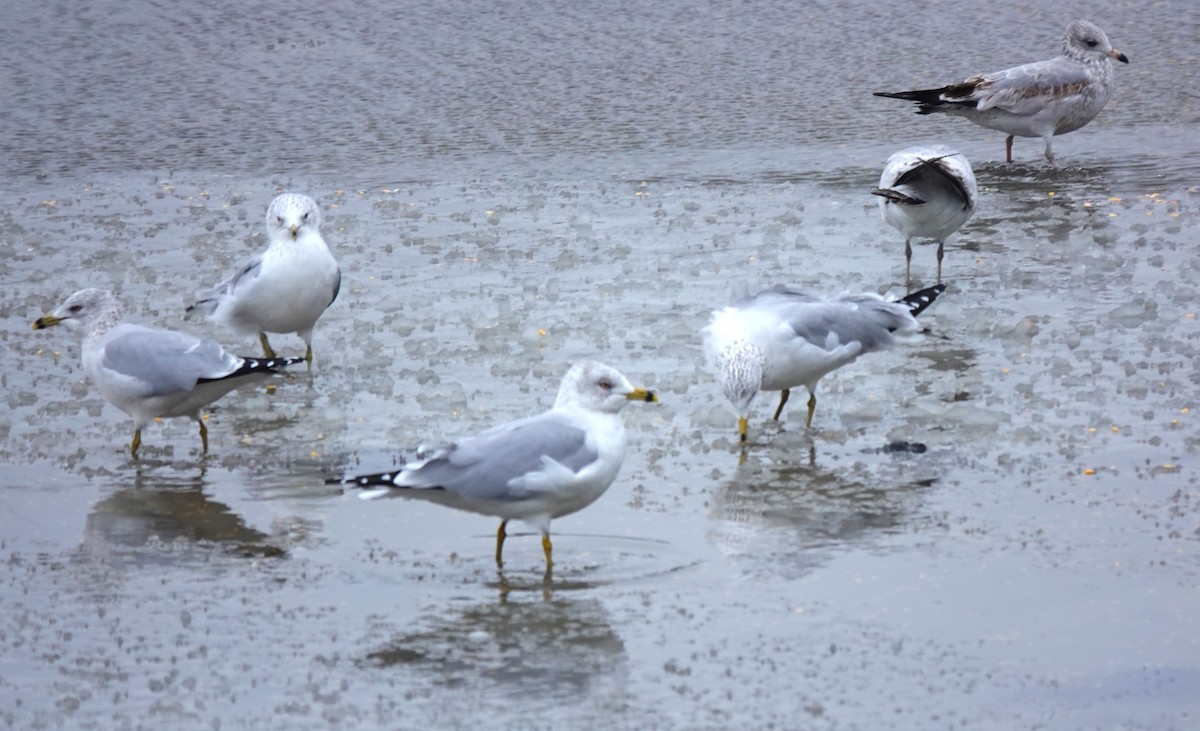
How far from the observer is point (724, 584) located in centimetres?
630

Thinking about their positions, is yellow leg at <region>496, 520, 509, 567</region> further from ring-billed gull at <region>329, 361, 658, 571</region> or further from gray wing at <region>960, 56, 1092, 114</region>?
gray wing at <region>960, 56, 1092, 114</region>

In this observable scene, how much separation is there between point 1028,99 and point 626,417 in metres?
7.55

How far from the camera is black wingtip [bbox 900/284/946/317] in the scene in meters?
9.02

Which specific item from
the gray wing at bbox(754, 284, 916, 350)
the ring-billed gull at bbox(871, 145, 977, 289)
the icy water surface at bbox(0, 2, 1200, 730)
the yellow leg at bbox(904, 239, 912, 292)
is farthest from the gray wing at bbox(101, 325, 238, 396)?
the yellow leg at bbox(904, 239, 912, 292)

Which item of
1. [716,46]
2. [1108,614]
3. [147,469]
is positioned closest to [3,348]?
[147,469]

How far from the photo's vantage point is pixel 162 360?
792cm

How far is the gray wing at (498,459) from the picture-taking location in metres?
6.33

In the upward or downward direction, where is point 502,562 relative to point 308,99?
downward

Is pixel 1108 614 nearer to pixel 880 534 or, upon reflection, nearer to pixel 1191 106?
pixel 880 534

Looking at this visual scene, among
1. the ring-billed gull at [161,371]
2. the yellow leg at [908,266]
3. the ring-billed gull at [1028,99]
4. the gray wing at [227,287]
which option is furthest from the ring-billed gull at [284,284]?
the ring-billed gull at [1028,99]

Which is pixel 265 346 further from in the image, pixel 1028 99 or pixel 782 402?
pixel 1028 99

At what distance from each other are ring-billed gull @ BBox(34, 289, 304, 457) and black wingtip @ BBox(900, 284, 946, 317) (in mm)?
3364

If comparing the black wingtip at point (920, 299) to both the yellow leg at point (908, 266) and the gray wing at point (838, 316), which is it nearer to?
the gray wing at point (838, 316)

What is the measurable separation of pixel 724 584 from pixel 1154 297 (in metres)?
5.08
